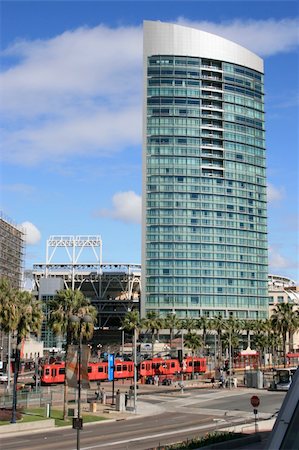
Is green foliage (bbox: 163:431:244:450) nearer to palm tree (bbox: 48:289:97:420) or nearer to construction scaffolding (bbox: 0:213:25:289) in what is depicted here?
palm tree (bbox: 48:289:97:420)

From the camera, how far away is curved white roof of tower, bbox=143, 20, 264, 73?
6959 inches

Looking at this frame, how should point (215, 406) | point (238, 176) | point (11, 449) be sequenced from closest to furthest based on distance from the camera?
point (11, 449) → point (215, 406) → point (238, 176)

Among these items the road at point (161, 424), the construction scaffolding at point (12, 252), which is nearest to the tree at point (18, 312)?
the road at point (161, 424)

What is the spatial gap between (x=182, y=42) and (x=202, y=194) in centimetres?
4668

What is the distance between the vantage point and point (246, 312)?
175000 millimetres

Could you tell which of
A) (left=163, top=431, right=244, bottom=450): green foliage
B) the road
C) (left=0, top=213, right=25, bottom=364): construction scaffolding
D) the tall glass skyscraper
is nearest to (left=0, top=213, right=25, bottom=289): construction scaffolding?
(left=0, top=213, right=25, bottom=364): construction scaffolding

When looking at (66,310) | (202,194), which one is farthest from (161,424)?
(202,194)

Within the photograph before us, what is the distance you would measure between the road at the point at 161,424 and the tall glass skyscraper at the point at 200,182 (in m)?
95.2

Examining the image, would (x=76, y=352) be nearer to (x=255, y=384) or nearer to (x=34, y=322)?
(x=34, y=322)

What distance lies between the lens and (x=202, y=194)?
173m

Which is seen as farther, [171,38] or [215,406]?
[171,38]

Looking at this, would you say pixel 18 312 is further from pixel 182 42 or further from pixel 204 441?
pixel 182 42

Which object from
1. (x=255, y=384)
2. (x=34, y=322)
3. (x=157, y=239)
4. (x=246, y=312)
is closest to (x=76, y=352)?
(x=34, y=322)

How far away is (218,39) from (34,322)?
14883 cm
